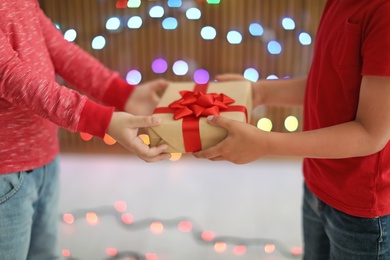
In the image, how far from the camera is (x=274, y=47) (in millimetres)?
2033

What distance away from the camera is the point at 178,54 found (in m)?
2.09

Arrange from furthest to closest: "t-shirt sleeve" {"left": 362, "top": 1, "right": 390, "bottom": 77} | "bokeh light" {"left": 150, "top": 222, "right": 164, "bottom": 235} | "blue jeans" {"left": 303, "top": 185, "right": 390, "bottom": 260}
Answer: "bokeh light" {"left": 150, "top": 222, "right": 164, "bottom": 235}, "blue jeans" {"left": 303, "top": 185, "right": 390, "bottom": 260}, "t-shirt sleeve" {"left": 362, "top": 1, "right": 390, "bottom": 77}

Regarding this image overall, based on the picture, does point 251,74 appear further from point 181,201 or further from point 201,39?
point 181,201

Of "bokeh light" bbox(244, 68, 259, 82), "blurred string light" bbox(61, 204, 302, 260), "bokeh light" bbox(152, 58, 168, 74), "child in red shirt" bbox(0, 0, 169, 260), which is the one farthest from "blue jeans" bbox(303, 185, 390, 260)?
"bokeh light" bbox(152, 58, 168, 74)

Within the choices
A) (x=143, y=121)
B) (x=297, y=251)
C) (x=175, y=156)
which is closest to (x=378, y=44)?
(x=143, y=121)

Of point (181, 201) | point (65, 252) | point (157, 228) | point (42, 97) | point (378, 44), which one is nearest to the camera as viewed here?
point (378, 44)

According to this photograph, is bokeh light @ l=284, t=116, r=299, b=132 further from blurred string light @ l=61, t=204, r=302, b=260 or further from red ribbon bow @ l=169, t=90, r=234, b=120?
red ribbon bow @ l=169, t=90, r=234, b=120

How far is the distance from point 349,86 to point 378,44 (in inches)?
4.1

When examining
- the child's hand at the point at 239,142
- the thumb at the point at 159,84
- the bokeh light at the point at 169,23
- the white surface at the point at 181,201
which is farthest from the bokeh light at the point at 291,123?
the child's hand at the point at 239,142

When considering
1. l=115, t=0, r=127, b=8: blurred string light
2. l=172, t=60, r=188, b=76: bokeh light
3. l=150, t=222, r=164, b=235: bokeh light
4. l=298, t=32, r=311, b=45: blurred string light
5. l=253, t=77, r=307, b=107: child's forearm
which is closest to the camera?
l=253, t=77, r=307, b=107: child's forearm

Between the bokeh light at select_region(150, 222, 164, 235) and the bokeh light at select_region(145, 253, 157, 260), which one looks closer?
the bokeh light at select_region(145, 253, 157, 260)

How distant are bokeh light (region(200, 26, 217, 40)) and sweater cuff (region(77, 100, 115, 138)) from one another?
1.10m

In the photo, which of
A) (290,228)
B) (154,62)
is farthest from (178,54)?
(290,228)

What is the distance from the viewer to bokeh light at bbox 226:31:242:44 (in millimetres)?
2035
